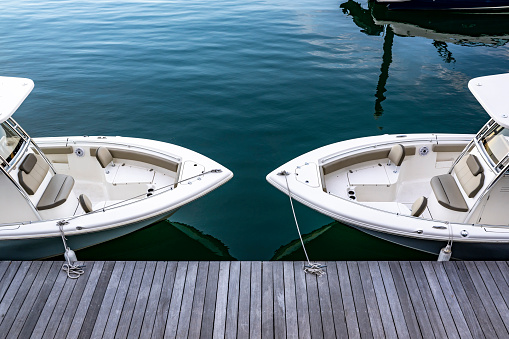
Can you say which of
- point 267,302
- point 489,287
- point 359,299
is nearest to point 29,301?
point 267,302

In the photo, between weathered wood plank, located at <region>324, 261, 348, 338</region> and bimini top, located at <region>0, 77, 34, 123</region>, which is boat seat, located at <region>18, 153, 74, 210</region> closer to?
bimini top, located at <region>0, 77, 34, 123</region>

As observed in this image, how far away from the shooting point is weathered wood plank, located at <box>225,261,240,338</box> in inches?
190

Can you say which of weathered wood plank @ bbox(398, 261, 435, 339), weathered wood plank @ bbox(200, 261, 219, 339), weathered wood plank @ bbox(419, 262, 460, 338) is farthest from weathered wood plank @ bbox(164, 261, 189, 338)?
weathered wood plank @ bbox(419, 262, 460, 338)

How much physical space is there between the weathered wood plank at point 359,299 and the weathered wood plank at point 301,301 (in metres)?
0.60

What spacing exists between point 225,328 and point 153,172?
11.3 ft

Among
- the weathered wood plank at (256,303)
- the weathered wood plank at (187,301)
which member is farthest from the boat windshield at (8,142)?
the weathered wood plank at (256,303)

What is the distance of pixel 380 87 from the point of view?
1223 cm

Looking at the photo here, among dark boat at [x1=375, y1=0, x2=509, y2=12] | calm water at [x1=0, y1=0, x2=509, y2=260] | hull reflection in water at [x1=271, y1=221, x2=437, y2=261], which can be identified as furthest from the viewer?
dark boat at [x1=375, y1=0, x2=509, y2=12]

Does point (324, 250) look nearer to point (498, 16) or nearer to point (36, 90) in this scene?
point (36, 90)

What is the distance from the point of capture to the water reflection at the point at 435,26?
15336mm

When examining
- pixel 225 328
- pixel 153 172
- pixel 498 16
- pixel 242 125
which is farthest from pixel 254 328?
pixel 498 16

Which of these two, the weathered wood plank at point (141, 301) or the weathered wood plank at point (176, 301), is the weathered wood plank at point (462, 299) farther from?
the weathered wood plank at point (141, 301)

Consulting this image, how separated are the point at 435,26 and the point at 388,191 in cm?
1282

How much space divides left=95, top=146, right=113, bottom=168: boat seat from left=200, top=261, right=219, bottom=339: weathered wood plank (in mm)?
2928
